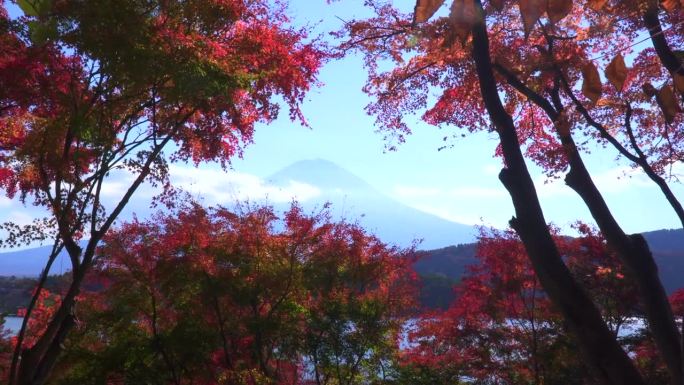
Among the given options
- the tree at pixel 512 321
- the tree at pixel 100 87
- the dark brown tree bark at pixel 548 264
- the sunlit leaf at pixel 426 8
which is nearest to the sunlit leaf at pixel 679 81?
the sunlit leaf at pixel 426 8

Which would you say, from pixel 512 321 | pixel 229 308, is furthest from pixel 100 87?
pixel 512 321

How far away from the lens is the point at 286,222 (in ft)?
34.1

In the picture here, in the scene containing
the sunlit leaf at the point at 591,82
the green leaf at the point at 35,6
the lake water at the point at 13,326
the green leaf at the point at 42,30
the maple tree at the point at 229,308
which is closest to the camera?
the sunlit leaf at the point at 591,82

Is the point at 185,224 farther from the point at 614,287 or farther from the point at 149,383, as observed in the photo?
the point at 614,287

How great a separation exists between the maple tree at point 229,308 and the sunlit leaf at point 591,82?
27.5 ft

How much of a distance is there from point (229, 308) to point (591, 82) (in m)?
9.20

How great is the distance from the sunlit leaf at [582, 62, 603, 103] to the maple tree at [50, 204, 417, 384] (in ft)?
27.5

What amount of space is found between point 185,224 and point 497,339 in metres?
6.37

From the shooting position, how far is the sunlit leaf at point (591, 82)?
1.35m

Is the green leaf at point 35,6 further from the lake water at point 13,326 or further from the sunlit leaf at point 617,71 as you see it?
the lake water at point 13,326

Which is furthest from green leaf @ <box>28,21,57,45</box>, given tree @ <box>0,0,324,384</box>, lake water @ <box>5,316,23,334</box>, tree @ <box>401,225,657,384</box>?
lake water @ <box>5,316,23,334</box>

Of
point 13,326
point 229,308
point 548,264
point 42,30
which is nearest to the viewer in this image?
point 548,264

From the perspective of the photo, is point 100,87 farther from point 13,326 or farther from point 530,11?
point 13,326

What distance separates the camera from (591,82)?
136cm
